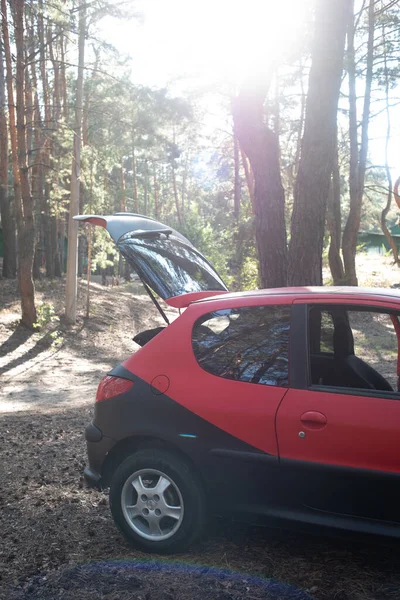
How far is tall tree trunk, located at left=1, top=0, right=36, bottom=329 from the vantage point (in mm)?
17828

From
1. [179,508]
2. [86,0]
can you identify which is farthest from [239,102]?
[86,0]

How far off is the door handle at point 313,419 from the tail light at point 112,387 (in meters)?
1.22

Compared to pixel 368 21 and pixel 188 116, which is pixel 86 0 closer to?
pixel 188 116

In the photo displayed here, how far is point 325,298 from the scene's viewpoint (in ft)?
12.9

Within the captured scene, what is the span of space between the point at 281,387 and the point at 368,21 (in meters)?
25.2

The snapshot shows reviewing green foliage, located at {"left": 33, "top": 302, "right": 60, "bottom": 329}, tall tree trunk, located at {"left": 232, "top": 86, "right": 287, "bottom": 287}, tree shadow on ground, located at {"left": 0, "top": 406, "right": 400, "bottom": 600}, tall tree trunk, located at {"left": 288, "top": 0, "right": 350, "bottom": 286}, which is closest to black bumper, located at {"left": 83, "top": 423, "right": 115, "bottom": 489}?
tree shadow on ground, located at {"left": 0, "top": 406, "right": 400, "bottom": 600}

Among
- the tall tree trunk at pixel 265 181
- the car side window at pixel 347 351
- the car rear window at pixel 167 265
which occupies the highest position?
the tall tree trunk at pixel 265 181

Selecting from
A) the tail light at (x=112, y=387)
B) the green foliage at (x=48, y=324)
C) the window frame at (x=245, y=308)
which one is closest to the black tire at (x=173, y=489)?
the tail light at (x=112, y=387)

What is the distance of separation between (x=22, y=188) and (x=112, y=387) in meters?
15.7

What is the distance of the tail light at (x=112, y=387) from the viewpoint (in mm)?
4230

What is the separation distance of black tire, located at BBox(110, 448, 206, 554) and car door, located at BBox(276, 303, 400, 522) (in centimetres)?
63

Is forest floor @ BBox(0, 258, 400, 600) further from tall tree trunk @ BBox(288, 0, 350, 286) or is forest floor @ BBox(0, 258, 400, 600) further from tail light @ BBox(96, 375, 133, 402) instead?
tall tree trunk @ BBox(288, 0, 350, 286)

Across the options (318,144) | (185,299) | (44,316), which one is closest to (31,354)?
(44,316)

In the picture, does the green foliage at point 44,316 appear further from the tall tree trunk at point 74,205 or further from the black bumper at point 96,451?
the black bumper at point 96,451
